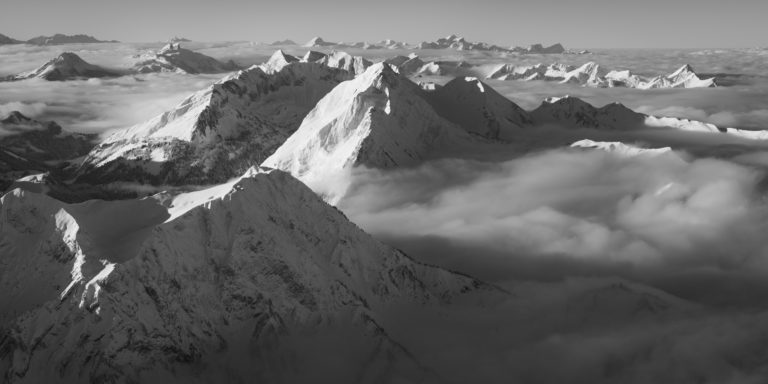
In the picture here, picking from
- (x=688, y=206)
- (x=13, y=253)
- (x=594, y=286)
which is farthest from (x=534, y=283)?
(x=13, y=253)

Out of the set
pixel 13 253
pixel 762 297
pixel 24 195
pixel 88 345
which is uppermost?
pixel 24 195

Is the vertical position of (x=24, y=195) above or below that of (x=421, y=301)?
above

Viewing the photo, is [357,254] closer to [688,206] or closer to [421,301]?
[421,301]

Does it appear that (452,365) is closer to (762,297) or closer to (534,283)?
(534,283)

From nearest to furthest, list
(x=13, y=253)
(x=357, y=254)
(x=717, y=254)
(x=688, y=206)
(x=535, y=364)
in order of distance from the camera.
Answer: (x=13, y=253), (x=535, y=364), (x=357, y=254), (x=717, y=254), (x=688, y=206)

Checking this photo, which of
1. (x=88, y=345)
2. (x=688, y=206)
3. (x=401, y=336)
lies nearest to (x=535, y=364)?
(x=401, y=336)

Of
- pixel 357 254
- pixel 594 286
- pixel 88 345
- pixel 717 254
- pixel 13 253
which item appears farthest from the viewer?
pixel 717 254

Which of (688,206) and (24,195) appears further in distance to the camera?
(688,206)
